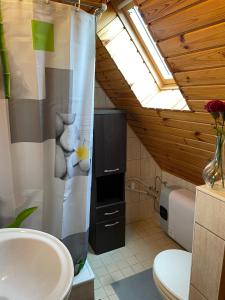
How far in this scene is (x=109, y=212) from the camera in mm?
2133

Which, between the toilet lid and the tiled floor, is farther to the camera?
the tiled floor

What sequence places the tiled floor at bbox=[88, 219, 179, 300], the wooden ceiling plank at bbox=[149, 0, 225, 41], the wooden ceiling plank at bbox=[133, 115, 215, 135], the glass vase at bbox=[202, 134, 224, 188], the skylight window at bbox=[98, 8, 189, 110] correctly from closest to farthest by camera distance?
the wooden ceiling plank at bbox=[149, 0, 225, 41]
the glass vase at bbox=[202, 134, 224, 188]
the wooden ceiling plank at bbox=[133, 115, 215, 135]
the skylight window at bbox=[98, 8, 189, 110]
the tiled floor at bbox=[88, 219, 179, 300]

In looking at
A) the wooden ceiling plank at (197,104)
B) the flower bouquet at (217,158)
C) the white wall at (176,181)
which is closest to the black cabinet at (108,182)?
the white wall at (176,181)

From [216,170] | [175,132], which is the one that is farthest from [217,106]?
[175,132]

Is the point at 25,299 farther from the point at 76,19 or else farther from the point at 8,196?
the point at 76,19

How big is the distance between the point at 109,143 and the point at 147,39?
0.86 m

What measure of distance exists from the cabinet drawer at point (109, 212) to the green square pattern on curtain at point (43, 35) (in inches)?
55.9

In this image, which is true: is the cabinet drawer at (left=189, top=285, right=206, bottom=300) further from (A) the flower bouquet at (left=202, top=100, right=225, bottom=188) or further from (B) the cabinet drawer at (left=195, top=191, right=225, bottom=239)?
(A) the flower bouquet at (left=202, top=100, right=225, bottom=188)

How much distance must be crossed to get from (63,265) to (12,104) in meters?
0.85

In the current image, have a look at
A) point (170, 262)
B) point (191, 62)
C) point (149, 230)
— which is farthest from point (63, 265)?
point (149, 230)

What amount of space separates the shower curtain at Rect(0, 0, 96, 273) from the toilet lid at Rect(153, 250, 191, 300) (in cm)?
65

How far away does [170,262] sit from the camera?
1.53 m

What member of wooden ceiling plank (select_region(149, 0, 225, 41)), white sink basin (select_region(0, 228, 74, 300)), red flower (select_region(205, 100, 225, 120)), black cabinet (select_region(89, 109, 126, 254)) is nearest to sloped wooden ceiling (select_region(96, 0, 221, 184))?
wooden ceiling plank (select_region(149, 0, 225, 41))

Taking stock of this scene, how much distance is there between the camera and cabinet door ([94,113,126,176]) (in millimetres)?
1905
